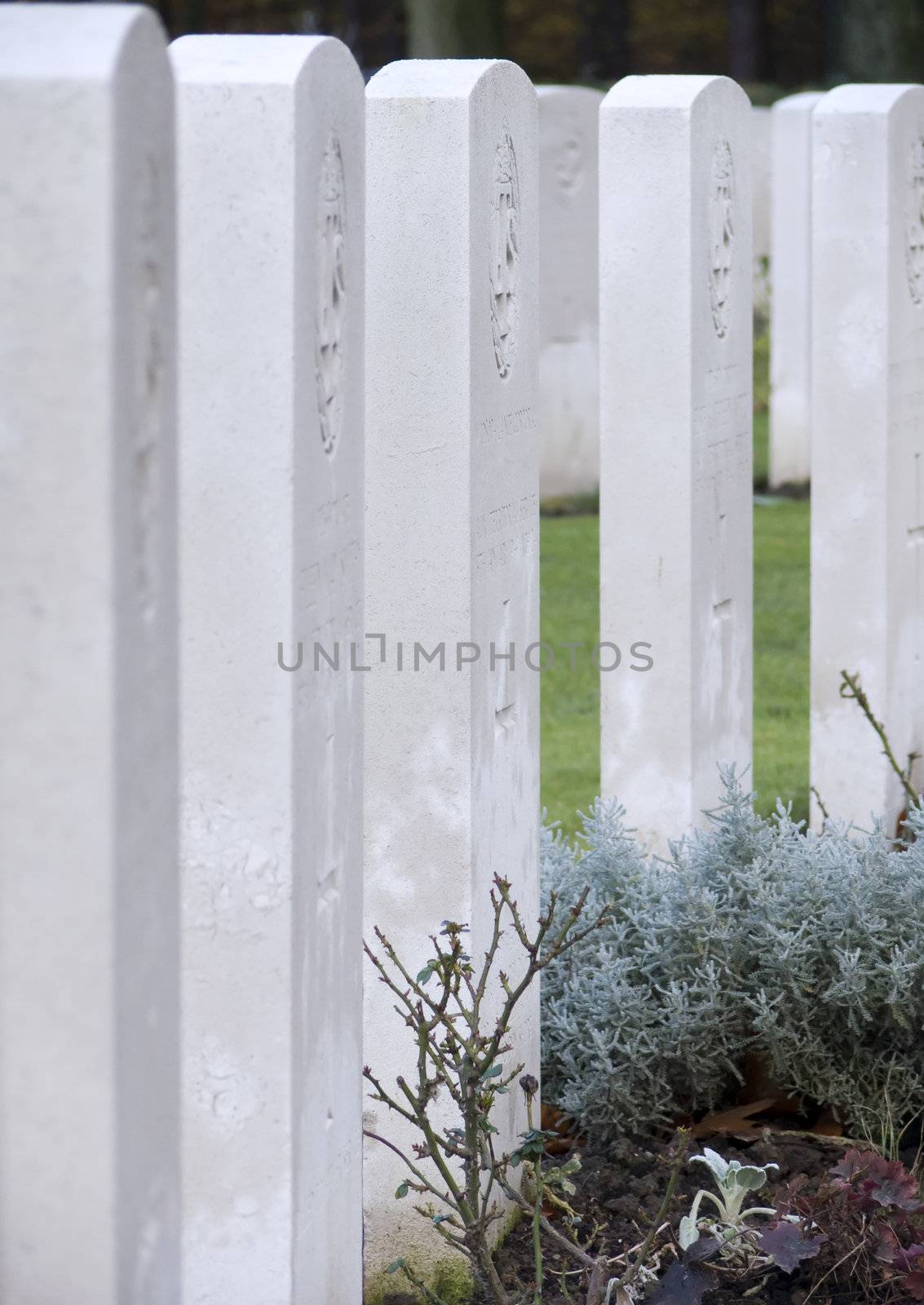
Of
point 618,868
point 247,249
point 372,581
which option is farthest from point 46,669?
point 618,868

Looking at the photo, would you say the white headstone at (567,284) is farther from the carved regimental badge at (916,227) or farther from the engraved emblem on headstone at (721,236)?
the engraved emblem on headstone at (721,236)

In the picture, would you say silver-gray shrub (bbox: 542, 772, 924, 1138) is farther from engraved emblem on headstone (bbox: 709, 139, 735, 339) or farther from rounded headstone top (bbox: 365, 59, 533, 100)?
rounded headstone top (bbox: 365, 59, 533, 100)

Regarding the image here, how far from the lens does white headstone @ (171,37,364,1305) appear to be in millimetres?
2352

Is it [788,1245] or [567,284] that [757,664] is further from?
[788,1245]

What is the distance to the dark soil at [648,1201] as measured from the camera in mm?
3180

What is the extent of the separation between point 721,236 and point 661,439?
593 millimetres

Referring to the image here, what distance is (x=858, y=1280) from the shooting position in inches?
123

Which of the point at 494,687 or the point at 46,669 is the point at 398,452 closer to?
the point at 494,687

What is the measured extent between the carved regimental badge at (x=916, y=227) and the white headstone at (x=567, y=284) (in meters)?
5.18

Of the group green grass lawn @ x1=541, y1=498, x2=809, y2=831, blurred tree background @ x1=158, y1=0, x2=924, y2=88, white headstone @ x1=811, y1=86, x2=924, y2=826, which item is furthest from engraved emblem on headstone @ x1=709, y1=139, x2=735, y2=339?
blurred tree background @ x1=158, y1=0, x2=924, y2=88

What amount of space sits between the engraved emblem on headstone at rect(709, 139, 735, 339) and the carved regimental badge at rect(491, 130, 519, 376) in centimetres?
121

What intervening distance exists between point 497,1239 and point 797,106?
28.8 ft

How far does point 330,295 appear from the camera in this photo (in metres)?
2.52

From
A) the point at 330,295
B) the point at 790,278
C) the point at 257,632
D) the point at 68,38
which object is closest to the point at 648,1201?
the point at 257,632
